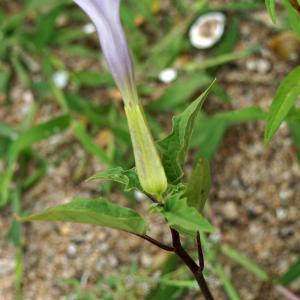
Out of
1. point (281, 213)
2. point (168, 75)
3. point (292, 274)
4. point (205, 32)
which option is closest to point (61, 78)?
point (168, 75)

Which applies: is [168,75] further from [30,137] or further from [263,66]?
[30,137]

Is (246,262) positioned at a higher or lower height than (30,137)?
lower

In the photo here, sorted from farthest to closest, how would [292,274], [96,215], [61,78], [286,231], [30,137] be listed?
[61,78] < [30,137] < [286,231] < [292,274] < [96,215]

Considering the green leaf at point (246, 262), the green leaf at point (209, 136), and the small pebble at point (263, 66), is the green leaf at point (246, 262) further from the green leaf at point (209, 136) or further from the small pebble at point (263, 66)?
the small pebble at point (263, 66)

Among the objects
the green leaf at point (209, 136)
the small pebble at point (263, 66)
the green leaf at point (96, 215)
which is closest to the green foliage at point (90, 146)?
the green leaf at point (209, 136)

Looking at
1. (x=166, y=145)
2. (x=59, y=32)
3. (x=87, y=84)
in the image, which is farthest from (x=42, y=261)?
(x=166, y=145)

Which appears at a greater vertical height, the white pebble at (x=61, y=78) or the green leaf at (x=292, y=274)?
the white pebble at (x=61, y=78)
